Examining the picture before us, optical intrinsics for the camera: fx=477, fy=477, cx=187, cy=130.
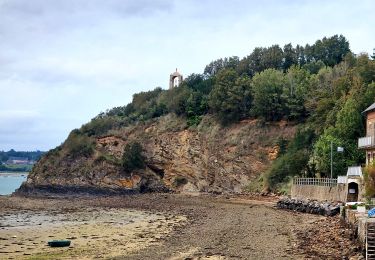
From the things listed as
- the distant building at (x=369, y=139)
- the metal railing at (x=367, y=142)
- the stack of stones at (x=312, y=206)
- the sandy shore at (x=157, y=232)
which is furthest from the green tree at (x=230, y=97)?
the metal railing at (x=367, y=142)

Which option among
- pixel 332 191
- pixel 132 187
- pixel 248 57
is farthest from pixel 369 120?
pixel 248 57

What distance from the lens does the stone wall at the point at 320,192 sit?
147 feet

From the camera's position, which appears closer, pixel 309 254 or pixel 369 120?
pixel 309 254

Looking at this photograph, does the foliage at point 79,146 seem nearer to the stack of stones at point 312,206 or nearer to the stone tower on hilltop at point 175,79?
the stone tower on hilltop at point 175,79

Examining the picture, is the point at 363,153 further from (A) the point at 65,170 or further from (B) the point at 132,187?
(A) the point at 65,170

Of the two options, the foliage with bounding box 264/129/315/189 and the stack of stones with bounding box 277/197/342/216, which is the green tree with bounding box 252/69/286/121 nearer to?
the foliage with bounding box 264/129/315/189

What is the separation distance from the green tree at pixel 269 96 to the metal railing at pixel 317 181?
20434mm

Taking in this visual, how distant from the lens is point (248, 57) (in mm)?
97250

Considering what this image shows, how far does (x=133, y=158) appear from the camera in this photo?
82.1m

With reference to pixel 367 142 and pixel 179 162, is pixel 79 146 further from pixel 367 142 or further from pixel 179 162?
pixel 367 142

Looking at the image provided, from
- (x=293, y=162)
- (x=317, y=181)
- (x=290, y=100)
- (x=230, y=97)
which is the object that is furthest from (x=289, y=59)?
(x=317, y=181)

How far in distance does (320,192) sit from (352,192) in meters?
6.94

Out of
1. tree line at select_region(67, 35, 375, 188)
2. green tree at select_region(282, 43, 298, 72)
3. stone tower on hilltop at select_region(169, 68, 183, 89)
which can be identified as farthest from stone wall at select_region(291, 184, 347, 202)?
stone tower on hilltop at select_region(169, 68, 183, 89)

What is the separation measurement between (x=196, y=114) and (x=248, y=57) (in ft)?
59.7
